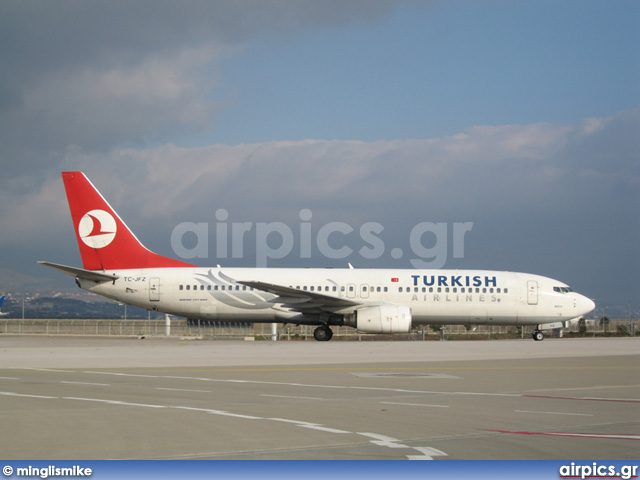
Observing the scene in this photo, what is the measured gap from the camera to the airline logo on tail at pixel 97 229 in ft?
120

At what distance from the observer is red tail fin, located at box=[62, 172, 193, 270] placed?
36719 millimetres

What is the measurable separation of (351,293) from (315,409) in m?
26.2

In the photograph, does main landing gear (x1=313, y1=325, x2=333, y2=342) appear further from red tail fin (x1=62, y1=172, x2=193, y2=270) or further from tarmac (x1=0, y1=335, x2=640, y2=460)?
tarmac (x1=0, y1=335, x2=640, y2=460)

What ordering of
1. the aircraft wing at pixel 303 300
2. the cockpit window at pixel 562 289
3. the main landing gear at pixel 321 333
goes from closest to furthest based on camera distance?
the aircraft wing at pixel 303 300
the main landing gear at pixel 321 333
the cockpit window at pixel 562 289

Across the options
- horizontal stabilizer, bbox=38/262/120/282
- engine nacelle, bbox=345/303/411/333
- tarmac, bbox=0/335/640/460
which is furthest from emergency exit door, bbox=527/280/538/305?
horizontal stabilizer, bbox=38/262/120/282

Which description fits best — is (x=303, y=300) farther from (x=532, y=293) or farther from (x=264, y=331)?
(x=264, y=331)

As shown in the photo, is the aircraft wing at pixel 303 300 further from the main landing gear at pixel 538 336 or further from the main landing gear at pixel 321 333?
the main landing gear at pixel 538 336

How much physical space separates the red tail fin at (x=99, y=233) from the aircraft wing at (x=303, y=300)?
20.7ft

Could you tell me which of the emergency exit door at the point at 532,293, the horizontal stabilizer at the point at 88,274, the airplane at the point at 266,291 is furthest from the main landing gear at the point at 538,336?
the horizontal stabilizer at the point at 88,274

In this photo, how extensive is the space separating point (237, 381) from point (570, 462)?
30.2ft

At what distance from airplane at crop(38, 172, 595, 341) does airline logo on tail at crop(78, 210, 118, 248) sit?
0.16 feet

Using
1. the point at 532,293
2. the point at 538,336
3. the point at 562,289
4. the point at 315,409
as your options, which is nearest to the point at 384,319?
the point at 532,293

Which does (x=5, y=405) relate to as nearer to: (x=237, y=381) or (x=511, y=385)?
(x=237, y=381)

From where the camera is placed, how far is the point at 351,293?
120ft
